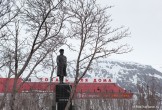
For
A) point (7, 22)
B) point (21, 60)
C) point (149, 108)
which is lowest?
point (149, 108)

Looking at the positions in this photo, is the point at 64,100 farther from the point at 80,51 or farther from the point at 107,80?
the point at 107,80

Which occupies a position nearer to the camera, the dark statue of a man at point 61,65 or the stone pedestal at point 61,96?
the stone pedestal at point 61,96

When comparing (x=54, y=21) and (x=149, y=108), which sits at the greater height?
(x=54, y=21)

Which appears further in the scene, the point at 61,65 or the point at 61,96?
the point at 61,65

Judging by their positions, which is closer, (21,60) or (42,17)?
(42,17)

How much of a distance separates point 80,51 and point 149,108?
795 inches

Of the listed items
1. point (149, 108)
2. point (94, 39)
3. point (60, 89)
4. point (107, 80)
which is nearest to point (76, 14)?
point (94, 39)

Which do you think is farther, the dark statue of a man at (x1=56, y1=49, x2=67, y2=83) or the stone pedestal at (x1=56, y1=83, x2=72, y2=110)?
the dark statue of a man at (x1=56, y1=49, x2=67, y2=83)

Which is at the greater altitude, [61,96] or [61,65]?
[61,65]

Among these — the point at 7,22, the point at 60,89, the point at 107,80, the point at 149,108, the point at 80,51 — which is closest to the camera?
the point at 60,89

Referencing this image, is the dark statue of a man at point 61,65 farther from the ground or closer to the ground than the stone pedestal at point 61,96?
farther from the ground

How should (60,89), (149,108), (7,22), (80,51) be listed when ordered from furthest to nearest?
(149,108) < (80,51) < (7,22) < (60,89)

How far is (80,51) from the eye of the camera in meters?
23.8

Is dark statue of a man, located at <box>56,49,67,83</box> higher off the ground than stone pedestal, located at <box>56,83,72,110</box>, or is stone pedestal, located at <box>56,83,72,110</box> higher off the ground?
dark statue of a man, located at <box>56,49,67,83</box>
